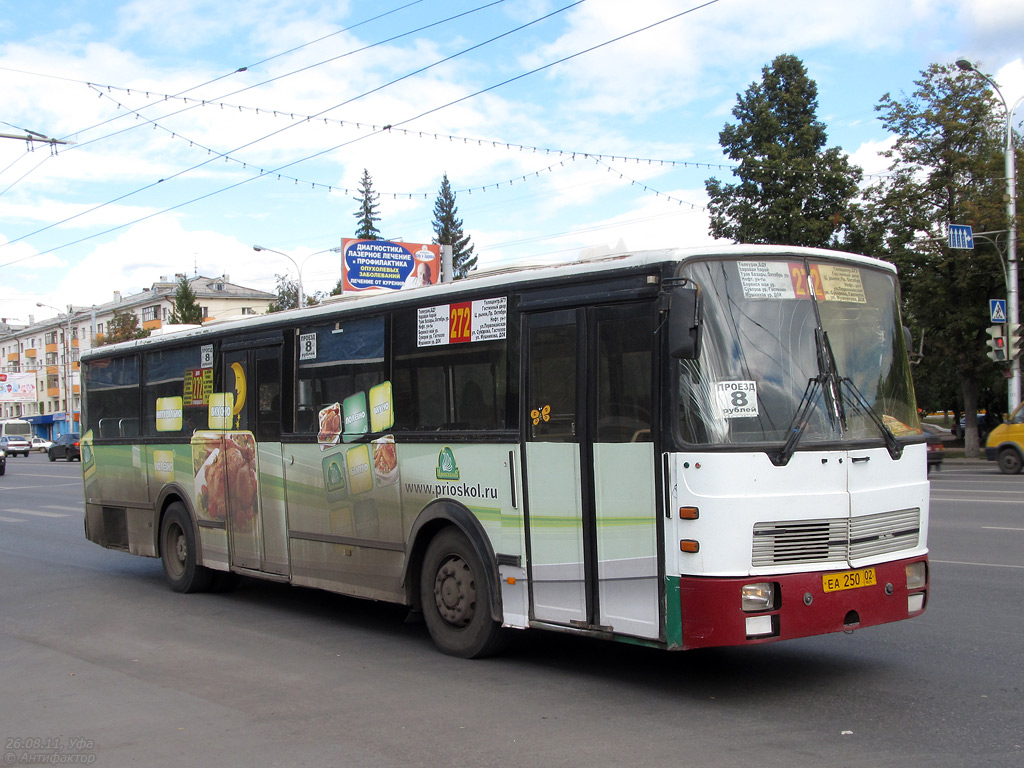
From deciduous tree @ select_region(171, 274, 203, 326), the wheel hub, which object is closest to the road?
the wheel hub

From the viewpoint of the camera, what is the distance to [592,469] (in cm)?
671

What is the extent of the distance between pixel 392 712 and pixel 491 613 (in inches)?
51.6

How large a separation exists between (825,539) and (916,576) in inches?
40.9

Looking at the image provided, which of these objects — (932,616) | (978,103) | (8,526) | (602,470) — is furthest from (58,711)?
(978,103)

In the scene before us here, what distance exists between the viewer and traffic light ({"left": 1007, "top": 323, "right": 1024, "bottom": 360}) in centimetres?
2902

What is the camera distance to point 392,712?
20.6 feet

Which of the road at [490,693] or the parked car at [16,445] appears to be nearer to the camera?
the road at [490,693]

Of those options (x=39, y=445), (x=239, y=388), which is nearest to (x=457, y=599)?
(x=239, y=388)

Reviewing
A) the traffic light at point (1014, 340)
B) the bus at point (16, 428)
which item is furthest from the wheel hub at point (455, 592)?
the bus at point (16, 428)

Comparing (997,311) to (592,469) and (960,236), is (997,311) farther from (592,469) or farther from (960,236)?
(592,469)

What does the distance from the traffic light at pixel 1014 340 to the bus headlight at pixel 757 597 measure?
26.3 metres

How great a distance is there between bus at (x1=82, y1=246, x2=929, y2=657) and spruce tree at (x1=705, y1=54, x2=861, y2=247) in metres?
31.4

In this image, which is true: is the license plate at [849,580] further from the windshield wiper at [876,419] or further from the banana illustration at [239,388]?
the banana illustration at [239,388]

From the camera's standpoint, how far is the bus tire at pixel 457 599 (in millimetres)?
7535
